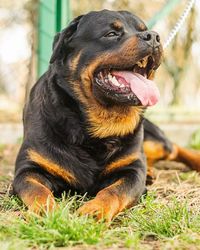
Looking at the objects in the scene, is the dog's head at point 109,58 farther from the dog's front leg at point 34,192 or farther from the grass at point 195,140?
the grass at point 195,140

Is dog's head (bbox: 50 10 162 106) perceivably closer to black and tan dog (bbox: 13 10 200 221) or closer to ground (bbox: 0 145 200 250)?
black and tan dog (bbox: 13 10 200 221)

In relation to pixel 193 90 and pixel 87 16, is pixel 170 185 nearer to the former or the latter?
pixel 87 16


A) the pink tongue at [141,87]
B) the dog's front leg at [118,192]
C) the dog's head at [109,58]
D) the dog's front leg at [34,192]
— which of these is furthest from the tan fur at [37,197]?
the pink tongue at [141,87]

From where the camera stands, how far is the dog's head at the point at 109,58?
11.1 feet

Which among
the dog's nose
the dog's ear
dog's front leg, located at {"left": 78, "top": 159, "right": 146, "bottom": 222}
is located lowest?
dog's front leg, located at {"left": 78, "top": 159, "right": 146, "bottom": 222}

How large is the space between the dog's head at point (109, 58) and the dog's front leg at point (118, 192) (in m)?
0.43

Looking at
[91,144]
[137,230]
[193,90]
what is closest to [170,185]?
[91,144]

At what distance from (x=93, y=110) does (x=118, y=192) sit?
2.12ft

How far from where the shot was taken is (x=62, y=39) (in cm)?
362

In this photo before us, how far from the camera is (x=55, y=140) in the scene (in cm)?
351

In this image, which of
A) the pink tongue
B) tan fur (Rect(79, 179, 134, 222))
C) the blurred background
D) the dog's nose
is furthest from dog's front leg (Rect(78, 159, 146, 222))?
the blurred background

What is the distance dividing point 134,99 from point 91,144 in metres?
0.42

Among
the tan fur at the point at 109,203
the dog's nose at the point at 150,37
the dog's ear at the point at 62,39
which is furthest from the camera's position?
the dog's ear at the point at 62,39

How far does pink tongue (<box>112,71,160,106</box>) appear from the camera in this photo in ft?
11.2
